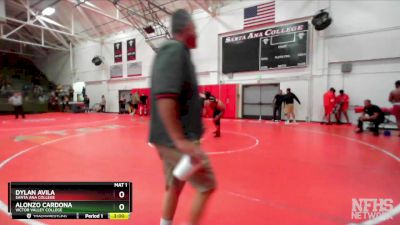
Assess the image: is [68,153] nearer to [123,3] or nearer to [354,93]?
[354,93]

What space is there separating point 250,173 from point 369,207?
59.7 inches

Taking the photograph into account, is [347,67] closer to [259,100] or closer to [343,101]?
[343,101]

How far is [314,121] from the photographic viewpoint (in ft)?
37.5

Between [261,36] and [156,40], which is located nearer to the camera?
[261,36]

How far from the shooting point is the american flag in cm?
1221

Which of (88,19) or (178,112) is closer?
(178,112)

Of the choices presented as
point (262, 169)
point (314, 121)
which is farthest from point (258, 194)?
point (314, 121)

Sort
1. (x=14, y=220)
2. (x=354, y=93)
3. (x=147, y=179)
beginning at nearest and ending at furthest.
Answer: (x=14, y=220), (x=147, y=179), (x=354, y=93)

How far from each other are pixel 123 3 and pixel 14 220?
15.9 metres

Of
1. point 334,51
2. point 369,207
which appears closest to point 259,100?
point 334,51
